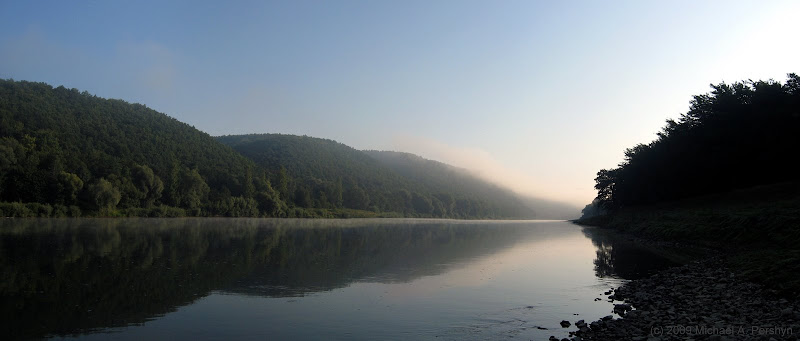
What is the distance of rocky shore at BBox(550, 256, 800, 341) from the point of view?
1072cm

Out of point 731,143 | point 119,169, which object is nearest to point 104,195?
point 119,169

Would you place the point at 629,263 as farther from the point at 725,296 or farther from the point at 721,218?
the point at 721,218

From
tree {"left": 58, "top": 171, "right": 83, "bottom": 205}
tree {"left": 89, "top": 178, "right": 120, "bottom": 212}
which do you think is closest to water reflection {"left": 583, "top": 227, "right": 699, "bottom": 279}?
tree {"left": 89, "top": 178, "right": 120, "bottom": 212}

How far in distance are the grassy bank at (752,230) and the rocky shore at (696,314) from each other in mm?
1166

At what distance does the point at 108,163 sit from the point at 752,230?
105317 millimetres

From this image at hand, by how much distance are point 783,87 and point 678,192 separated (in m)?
20.9

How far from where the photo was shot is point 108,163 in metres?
96.9

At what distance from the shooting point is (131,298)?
15.6 m

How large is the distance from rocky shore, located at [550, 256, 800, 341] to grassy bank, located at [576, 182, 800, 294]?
1166 mm

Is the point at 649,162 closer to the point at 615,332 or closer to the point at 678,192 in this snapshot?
the point at 678,192

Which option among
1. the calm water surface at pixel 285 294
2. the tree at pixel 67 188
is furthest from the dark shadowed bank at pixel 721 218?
the tree at pixel 67 188

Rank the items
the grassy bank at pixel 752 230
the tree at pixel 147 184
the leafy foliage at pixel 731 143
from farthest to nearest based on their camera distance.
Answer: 1. the tree at pixel 147 184
2. the leafy foliage at pixel 731 143
3. the grassy bank at pixel 752 230

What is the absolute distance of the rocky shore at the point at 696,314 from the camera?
10723 millimetres

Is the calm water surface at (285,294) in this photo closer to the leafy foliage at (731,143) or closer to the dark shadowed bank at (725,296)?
the dark shadowed bank at (725,296)
